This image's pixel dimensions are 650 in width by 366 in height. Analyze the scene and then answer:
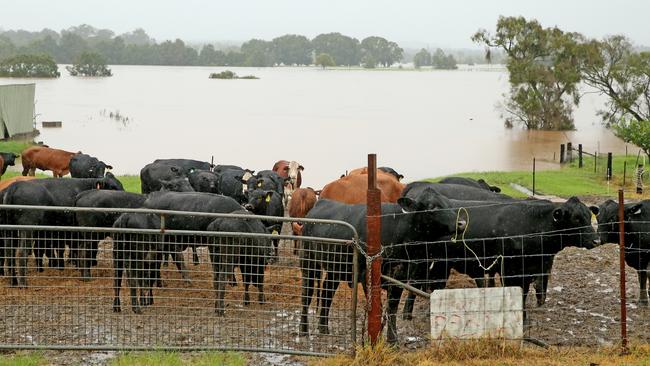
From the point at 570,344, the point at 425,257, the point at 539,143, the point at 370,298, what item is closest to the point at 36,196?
the point at 425,257

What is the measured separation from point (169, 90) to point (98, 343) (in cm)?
9978

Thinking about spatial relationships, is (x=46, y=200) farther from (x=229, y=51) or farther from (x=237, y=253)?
(x=229, y=51)

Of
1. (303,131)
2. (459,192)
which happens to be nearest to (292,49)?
(303,131)

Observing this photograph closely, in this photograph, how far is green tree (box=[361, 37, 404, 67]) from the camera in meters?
192

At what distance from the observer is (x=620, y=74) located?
4788 cm

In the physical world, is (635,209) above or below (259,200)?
above

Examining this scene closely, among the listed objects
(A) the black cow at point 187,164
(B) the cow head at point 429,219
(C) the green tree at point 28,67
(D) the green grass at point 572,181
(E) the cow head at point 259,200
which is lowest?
(D) the green grass at point 572,181

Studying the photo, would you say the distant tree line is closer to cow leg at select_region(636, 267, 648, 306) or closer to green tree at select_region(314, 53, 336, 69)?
green tree at select_region(314, 53, 336, 69)

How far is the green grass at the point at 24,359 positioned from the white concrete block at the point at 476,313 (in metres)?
3.69

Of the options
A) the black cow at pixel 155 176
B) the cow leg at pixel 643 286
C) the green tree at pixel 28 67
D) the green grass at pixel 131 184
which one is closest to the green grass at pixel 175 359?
the cow leg at pixel 643 286

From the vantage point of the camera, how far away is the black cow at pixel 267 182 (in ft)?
55.8

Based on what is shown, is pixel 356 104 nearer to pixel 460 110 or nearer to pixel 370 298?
pixel 460 110

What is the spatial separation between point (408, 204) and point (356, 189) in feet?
18.5

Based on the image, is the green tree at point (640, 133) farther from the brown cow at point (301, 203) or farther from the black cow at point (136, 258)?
the black cow at point (136, 258)
